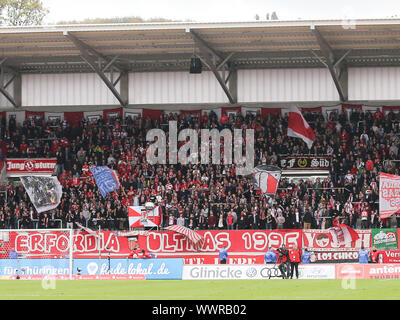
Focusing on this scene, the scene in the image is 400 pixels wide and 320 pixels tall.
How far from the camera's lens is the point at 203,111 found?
4631cm

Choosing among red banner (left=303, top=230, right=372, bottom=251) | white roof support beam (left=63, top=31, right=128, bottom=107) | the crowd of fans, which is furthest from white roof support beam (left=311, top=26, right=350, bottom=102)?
white roof support beam (left=63, top=31, right=128, bottom=107)

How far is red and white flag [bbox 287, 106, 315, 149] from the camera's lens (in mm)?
42875

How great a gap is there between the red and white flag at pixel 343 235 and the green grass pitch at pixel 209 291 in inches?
411

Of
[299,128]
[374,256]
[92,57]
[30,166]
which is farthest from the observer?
[30,166]

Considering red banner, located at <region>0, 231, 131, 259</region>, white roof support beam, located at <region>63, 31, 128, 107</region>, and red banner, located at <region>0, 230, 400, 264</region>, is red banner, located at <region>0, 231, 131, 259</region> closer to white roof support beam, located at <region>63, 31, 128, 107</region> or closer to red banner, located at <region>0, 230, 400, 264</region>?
red banner, located at <region>0, 230, 400, 264</region>

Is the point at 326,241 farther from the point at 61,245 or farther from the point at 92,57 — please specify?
the point at 92,57

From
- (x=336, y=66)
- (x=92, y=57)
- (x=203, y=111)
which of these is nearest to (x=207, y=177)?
(x=203, y=111)

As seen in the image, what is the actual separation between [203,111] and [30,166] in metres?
9.88

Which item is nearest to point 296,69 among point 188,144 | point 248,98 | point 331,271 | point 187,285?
point 248,98

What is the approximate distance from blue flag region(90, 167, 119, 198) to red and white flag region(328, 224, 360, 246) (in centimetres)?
1194

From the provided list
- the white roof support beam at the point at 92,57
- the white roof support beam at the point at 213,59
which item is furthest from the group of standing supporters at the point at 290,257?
the white roof support beam at the point at 92,57

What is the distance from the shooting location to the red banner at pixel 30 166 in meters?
44.8

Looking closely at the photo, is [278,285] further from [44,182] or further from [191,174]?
[44,182]

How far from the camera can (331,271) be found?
30.2 metres
